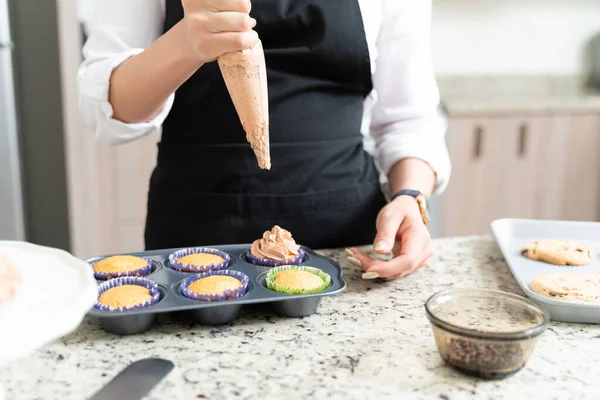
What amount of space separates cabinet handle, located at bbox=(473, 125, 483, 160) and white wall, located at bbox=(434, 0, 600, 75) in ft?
1.90

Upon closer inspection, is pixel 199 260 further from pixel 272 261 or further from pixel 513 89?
pixel 513 89

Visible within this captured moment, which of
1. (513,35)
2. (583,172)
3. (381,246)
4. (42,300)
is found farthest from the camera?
(513,35)

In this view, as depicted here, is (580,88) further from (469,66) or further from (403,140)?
(403,140)

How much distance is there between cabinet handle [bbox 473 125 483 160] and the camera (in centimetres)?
264

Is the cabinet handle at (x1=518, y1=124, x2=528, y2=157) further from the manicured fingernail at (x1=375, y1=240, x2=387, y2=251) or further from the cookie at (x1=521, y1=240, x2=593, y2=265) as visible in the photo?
the manicured fingernail at (x1=375, y1=240, x2=387, y2=251)

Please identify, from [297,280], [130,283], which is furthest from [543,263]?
[130,283]

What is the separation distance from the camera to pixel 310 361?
691 mm

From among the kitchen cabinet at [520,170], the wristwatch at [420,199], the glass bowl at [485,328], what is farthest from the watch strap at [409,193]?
the kitchen cabinet at [520,170]

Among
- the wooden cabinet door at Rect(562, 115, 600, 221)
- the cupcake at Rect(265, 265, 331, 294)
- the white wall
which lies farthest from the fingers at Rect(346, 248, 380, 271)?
the white wall

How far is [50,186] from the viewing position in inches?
104

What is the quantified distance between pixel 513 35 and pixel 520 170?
80cm

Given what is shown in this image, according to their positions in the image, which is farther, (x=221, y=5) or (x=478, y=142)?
(x=478, y=142)

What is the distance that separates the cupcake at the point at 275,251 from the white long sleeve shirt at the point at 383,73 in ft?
0.99

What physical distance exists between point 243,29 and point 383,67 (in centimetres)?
53
